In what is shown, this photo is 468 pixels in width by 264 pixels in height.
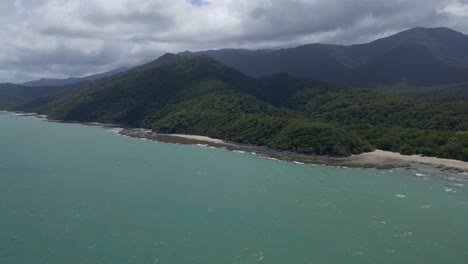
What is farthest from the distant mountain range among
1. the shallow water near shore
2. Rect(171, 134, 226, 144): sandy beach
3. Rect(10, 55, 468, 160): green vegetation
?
the shallow water near shore

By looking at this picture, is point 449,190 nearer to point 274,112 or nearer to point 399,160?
point 399,160

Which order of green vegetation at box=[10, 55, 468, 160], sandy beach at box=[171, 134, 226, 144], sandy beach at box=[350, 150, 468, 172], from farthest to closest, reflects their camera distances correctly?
1. sandy beach at box=[171, 134, 226, 144]
2. green vegetation at box=[10, 55, 468, 160]
3. sandy beach at box=[350, 150, 468, 172]

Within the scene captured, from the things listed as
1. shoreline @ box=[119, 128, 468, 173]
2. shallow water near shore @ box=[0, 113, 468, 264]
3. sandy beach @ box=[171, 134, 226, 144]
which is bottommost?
shallow water near shore @ box=[0, 113, 468, 264]

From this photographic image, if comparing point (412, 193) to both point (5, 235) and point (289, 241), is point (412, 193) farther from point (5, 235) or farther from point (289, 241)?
point (5, 235)

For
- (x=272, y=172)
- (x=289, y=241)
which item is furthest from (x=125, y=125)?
(x=289, y=241)

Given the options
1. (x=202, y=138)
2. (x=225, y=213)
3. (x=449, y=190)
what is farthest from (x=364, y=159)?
(x=202, y=138)

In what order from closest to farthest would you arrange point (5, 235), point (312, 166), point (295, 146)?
1. point (5, 235)
2. point (312, 166)
3. point (295, 146)

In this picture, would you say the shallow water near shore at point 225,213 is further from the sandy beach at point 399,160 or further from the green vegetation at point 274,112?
the green vegetation at point 274,112

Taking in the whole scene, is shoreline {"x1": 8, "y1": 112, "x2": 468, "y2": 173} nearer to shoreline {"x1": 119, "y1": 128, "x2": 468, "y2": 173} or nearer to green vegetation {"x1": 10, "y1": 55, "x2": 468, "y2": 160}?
shoreline {"x1": 119, "y1": 128, "x2": 468, "y2": 173}
